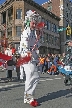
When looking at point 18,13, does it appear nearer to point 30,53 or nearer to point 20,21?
point 20,21

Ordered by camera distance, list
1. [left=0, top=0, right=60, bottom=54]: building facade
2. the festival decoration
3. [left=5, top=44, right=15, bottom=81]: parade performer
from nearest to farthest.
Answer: the festival decoration
[left=5, top=44, right=15, bottom=81]: parade performer
[left=0, top=0, right=60, bottom=54]: building facade

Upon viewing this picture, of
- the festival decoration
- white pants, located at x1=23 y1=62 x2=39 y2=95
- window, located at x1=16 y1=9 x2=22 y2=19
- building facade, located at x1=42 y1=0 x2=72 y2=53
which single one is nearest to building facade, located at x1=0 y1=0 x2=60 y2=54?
window, located at x1=16 y1=9 x2=22 y2=19

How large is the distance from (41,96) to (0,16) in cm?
3904

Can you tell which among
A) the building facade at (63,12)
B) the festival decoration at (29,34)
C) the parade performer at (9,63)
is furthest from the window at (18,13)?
the festival decoration at (29,34)

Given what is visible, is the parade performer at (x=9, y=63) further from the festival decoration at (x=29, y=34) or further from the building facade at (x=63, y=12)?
the building facade at (x=63, y=12)

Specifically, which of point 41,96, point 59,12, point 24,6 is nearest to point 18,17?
point 24,6

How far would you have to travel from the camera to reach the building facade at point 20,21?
38500 millimetres

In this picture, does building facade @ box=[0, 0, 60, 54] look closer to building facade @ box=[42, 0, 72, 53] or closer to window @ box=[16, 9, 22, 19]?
window @ box=[16, 9, 22, 19]

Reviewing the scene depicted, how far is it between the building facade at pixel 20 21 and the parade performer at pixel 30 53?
1069 inches

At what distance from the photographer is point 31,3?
40.2 metres

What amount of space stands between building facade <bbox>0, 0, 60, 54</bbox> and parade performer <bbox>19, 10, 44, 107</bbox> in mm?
27156

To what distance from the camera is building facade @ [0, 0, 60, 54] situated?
Answer: 1516 inches

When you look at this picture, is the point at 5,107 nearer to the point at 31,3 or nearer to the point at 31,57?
the point at 31,57

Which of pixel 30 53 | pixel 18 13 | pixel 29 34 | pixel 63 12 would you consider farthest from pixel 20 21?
pixel 30 53
